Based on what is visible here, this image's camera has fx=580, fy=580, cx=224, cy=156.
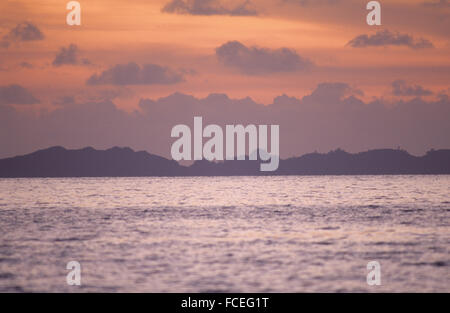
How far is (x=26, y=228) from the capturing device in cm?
5291

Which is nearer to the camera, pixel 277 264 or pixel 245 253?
pixel 277 264

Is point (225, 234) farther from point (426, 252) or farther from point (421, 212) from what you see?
point (421, 212)

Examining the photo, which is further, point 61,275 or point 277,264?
point 277,264

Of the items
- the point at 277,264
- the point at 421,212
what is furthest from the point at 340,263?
the point at 421,212

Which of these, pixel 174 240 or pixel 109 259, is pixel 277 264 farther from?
pixel 174 240

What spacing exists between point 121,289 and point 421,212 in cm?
5066

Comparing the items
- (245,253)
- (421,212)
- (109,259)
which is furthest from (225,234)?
(421,212)

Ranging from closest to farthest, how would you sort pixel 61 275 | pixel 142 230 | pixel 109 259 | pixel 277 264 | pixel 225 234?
pixel 61 275 < pixel 277 264 < pixel 109 259 < pixel 225 234 < pixel 142 230

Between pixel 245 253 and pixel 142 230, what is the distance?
56.0ft

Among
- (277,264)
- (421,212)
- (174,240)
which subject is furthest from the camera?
(421,212)
